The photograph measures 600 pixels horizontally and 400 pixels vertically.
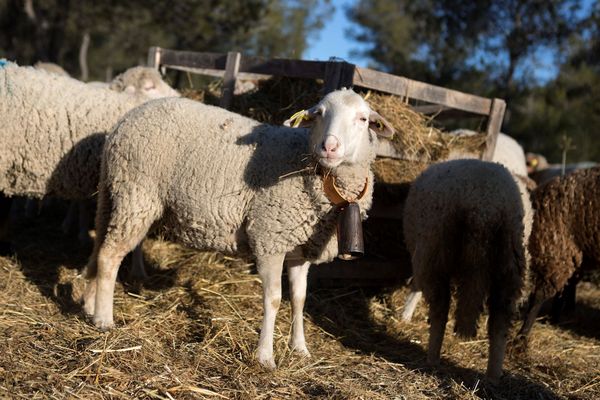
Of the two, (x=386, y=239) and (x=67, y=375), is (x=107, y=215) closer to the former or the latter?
(x=67, y=375)

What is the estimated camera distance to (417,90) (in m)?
6.62

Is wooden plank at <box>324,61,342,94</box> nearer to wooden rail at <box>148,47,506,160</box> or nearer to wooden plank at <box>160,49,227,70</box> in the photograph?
wooden rail at <box>148,47,506,160</box>

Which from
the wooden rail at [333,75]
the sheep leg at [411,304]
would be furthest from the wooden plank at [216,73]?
the sheep leg at [411,304]

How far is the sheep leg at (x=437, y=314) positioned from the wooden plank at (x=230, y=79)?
299 cm

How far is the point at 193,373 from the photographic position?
12.1 feet

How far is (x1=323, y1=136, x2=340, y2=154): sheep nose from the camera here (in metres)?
3.94

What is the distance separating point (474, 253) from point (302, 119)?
1.61 meters

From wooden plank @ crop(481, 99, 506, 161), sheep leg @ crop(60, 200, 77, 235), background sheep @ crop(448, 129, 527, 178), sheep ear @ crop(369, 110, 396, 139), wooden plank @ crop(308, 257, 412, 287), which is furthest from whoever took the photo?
background sheep @ crop(448, 129, 527, 178)

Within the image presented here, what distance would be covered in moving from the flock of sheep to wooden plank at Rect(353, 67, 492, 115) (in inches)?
39.8

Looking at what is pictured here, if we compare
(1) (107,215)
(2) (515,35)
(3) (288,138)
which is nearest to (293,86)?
(3) (288,138)

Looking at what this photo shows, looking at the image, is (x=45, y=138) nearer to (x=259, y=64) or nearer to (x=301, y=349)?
(x=259, y=64)

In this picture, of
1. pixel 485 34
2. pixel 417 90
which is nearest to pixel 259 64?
pixel 417 90

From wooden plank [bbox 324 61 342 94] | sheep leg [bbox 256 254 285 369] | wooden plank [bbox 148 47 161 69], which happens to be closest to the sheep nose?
sheep leg [bbox 256 254 285 369]

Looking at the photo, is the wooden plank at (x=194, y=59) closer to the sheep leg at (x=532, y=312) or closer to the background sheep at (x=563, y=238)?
the background sheep at (x=563, y=238)
